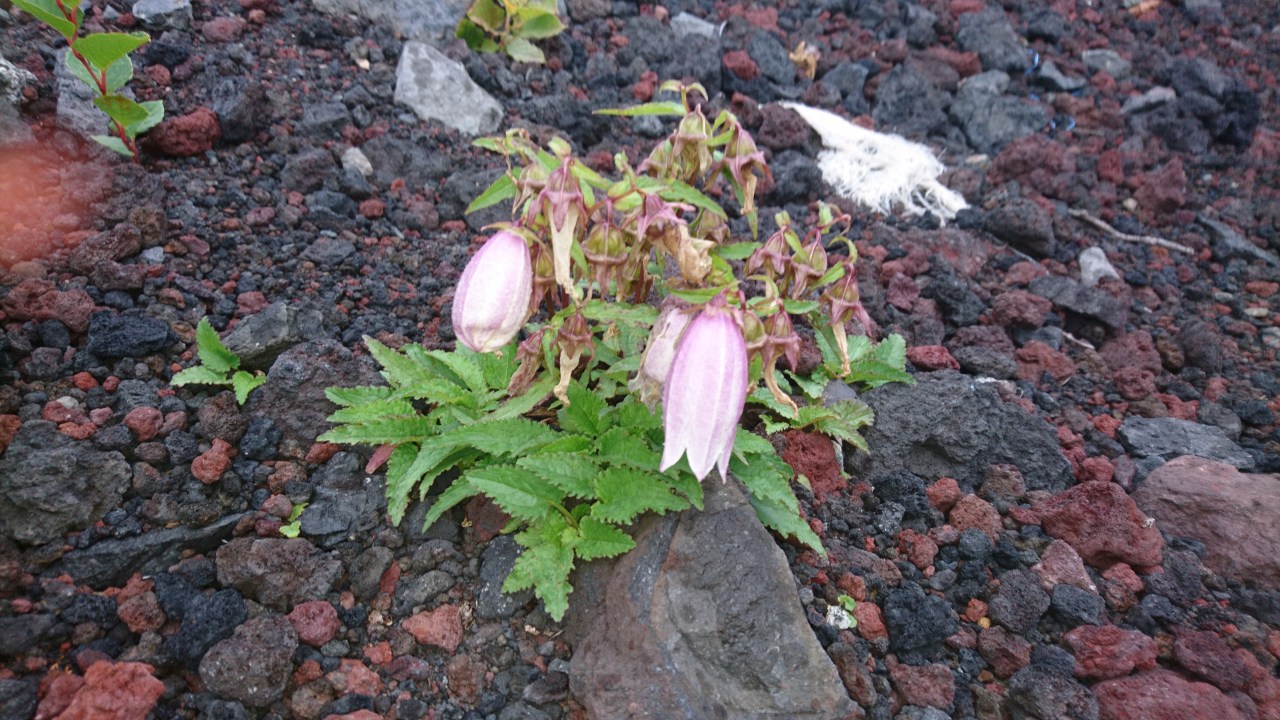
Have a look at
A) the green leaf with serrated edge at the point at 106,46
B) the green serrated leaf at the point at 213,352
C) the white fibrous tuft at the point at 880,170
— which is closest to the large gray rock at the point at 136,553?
the green serrated leaf at the point at 213,352

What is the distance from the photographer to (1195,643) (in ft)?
8.57

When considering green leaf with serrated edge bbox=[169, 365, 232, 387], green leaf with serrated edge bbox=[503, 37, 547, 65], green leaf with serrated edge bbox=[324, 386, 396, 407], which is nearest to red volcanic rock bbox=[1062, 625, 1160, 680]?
green leaf with serrated edge bbox=[324, 386, 396, 407]

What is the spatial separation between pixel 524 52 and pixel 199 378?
3397 millimetres

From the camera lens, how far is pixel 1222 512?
9.90ft

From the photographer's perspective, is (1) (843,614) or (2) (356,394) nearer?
(1) (843,614)

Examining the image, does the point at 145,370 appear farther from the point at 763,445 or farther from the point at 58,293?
the point at 763,445

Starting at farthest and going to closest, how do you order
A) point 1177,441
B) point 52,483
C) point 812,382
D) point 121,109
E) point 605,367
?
point 121,109 → point 1177,441 → point 812,382 → point 605,367 → point 52,483

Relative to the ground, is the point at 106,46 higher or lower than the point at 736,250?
lower

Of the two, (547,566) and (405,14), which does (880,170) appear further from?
(547,566)

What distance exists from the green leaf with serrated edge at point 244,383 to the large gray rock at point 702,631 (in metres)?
1.53

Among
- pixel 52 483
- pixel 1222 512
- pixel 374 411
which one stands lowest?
pixel 52 483

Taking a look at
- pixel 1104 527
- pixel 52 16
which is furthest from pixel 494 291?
pixel 52 16

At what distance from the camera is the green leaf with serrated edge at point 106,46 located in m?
3.56

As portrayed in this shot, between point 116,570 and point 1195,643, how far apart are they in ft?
11.5
